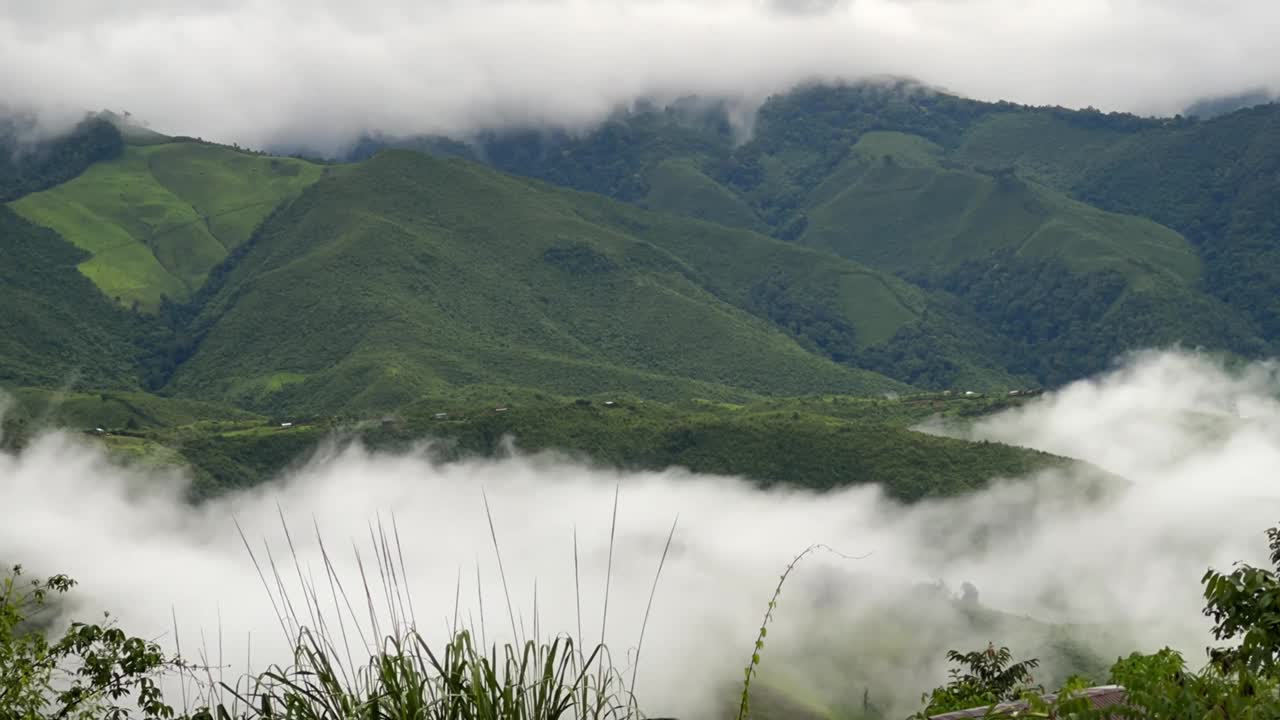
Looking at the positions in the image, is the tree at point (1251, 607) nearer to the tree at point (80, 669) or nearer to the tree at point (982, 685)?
the tree at point (80, 669)

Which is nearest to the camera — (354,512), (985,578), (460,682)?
(460,682)

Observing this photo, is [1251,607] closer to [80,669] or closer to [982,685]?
[80,669]

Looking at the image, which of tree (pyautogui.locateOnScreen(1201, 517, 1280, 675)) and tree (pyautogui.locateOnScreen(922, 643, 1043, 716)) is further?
tree (pyautogui.locateOnScreen(922, 643, 1043, 716))

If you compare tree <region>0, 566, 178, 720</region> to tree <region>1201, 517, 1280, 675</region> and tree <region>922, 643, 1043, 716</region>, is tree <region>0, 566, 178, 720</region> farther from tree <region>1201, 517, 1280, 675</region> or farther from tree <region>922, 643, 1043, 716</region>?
tree <region>922, 643, 1043, 716</region>

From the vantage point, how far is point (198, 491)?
18888 centimetres

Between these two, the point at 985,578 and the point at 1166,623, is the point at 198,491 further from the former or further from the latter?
the point at 1166,623

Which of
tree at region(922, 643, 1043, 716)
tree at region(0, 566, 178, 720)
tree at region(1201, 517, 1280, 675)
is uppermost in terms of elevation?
tree at region(1201, 517, 1280, 675)

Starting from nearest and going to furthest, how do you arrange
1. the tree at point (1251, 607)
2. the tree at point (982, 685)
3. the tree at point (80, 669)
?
the tree at point (1251, 607) → the tree at point (80, 669) → the tree at point (982, 685)

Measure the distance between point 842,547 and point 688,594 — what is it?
29.6m

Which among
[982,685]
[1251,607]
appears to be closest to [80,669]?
[1251,607]

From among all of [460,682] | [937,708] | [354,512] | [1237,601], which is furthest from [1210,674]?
[354,512]

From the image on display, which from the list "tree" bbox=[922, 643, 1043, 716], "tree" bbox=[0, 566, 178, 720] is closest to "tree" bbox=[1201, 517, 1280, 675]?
"tree" bbox=[0, 566, 178, 720]

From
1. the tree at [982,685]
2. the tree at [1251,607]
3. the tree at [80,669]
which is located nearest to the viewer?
the tree at [1251,607]

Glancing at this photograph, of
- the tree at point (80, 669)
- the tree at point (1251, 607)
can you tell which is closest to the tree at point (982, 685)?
the tree at point (1251, 607)
